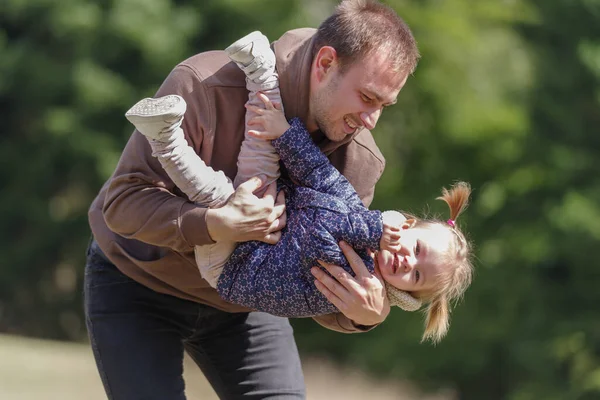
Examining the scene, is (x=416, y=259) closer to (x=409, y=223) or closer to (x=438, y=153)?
(x=409, y=223)

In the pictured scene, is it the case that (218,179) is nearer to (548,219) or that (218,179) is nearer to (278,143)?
(278,143)

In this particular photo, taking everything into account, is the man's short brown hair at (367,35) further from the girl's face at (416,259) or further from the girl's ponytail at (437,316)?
the girl's ponytail at (437,316)

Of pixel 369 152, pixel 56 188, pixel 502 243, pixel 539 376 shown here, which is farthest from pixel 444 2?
pixel 369 152

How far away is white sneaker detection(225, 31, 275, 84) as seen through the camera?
248cm

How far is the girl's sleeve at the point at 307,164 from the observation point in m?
2.54

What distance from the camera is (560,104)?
768 cm

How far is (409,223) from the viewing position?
2.78m

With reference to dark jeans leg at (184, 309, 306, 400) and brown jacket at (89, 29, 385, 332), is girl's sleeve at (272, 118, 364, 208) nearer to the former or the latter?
brown jacket at (89, 29, 385, 332)

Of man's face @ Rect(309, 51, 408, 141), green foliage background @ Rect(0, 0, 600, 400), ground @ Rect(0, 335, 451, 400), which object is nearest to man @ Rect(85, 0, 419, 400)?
man's face @ Rect(309, 51, 408, 141)

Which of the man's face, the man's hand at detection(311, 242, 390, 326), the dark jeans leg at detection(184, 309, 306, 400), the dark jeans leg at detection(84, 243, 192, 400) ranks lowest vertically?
the dark jeans leg at detection(184, 309, 306, 400)

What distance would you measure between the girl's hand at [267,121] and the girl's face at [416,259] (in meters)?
0.45

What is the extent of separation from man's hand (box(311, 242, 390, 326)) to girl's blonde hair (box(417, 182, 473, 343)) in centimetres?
21

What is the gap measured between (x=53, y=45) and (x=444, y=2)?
3.86 metres

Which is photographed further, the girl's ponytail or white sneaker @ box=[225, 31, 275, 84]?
the girl's ponytail
